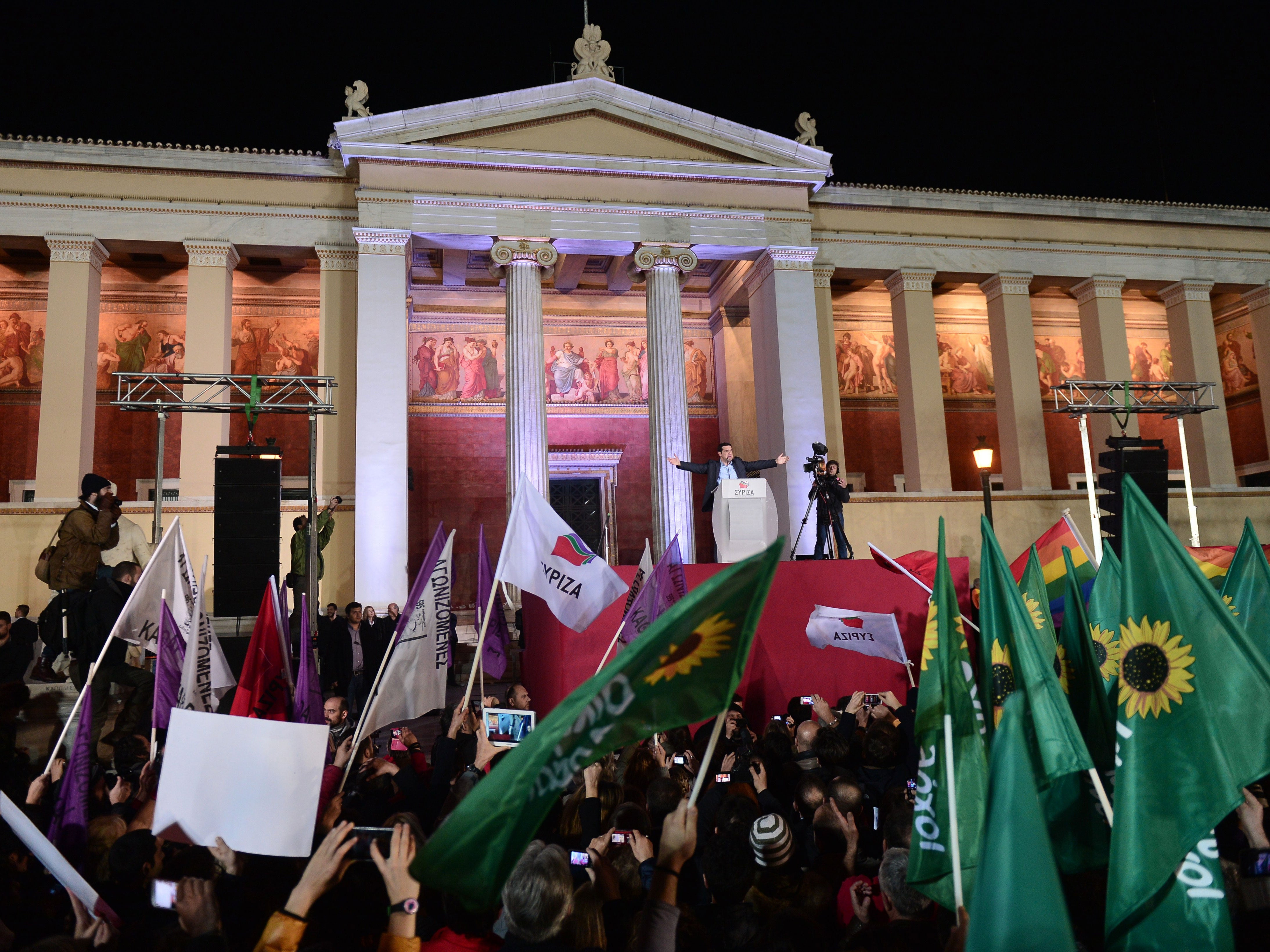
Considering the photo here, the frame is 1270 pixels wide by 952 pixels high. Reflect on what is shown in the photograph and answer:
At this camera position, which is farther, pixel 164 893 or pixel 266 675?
pixel 266 675

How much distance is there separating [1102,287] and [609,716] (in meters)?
23.6

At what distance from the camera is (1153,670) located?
321cm

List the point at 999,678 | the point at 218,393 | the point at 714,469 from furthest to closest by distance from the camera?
the point at 218,393 < the point at 714,469 < the point at 999,678

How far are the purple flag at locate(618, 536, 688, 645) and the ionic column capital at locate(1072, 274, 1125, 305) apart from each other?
18852mm

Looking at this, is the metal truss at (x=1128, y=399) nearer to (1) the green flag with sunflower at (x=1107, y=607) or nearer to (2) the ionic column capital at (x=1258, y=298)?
(2) the ionic column capital at (x=1258, y=298)

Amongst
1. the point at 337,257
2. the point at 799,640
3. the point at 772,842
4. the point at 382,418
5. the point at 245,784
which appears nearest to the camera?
the point at 772,842

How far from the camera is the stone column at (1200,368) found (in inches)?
869

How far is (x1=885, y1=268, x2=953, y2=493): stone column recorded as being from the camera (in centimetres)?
2127

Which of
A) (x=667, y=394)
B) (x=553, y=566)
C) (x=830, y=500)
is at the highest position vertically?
(x=667, y=394)

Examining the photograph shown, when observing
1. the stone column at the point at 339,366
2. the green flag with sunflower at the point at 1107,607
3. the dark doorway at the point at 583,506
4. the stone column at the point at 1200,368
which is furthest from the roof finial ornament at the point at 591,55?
the green flag with sunflower at the point at 1107,607

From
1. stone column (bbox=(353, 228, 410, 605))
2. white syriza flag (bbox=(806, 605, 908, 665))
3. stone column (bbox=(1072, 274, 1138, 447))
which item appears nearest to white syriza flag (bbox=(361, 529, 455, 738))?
white syriza flag (bbox=(806, 605, 908, 665))

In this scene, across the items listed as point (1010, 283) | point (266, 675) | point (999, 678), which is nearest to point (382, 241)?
point (266, 675)

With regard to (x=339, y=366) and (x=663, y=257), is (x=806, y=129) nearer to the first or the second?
(x=663, y=257)

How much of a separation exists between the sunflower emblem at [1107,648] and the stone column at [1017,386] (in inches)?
694
